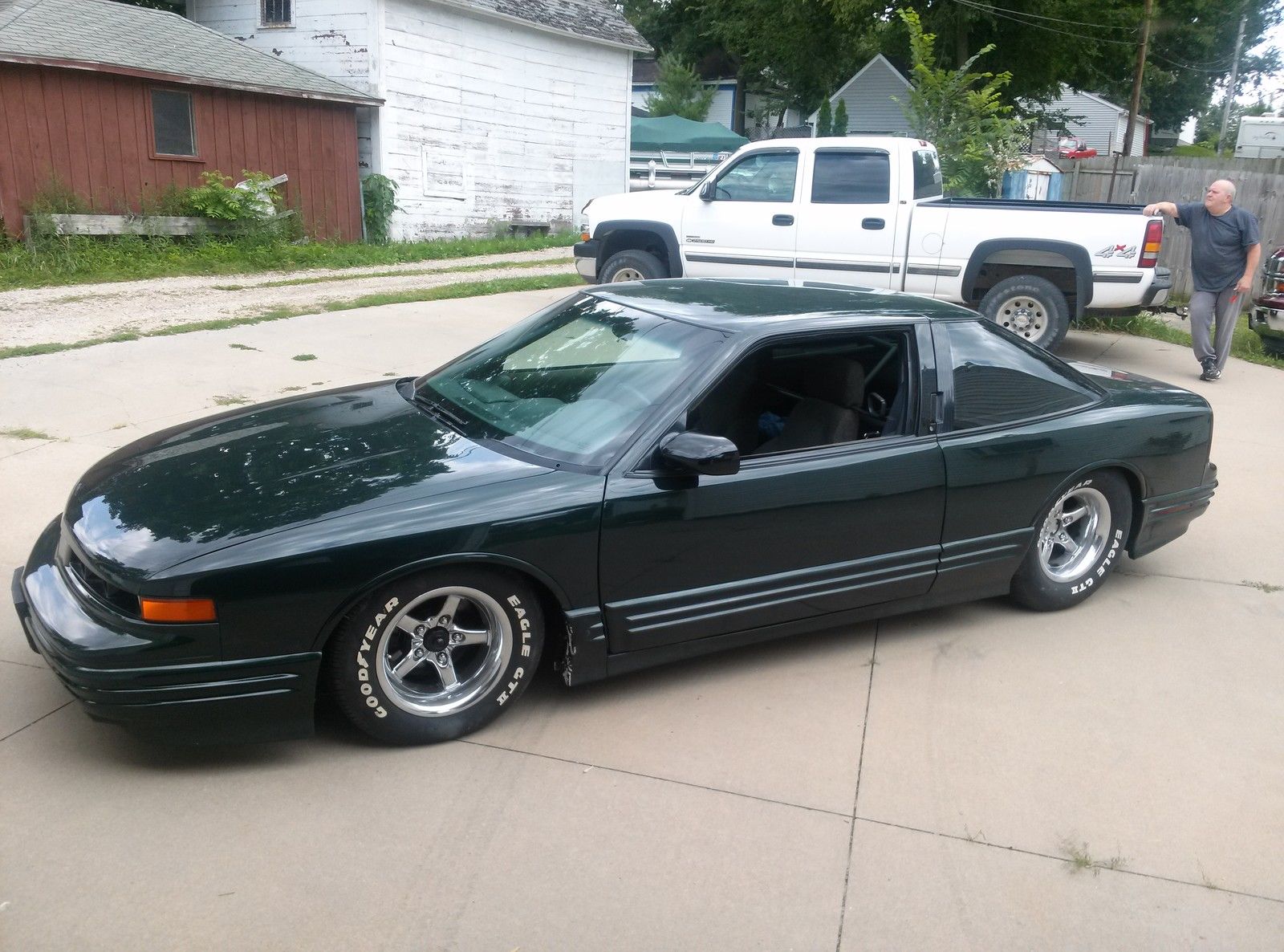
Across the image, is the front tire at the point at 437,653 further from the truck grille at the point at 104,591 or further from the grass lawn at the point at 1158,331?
the grass lawn at the point at 1158,331

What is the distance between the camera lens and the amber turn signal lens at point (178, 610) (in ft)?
10.3

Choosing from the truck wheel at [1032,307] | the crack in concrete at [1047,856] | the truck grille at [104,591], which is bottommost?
the crack in concrete at [1047,856]

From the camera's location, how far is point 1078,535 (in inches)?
201

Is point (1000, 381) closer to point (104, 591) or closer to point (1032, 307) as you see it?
point (104, 591)

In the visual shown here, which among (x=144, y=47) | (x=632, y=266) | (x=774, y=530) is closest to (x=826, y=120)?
(x=144, y=47)

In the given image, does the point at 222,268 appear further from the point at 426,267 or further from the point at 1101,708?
the point at 1101,708

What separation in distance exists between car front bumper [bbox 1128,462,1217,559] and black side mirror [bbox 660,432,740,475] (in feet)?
8.08

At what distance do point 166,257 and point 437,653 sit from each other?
13.6 meters

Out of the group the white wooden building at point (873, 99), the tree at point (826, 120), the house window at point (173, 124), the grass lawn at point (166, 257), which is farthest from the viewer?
the white wooden building at point (873, 99)

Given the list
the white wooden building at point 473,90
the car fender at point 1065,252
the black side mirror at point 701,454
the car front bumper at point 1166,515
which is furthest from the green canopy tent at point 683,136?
the black side mirror at point 701,454

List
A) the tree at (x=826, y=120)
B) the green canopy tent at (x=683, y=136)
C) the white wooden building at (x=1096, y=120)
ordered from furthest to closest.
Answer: the white wooden building at (x=1096, y=120) < the tree at (x=826, y=120) < the green canopy tent at (x=683, y=136)

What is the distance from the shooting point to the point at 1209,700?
429 centimetres

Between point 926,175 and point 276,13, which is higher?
point 276,13

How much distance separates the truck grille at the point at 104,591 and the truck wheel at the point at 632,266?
27.4 ft
